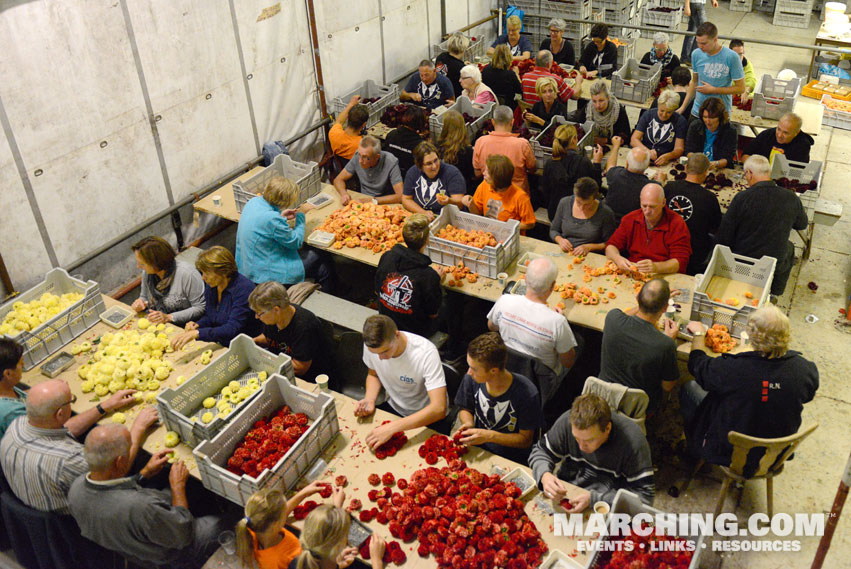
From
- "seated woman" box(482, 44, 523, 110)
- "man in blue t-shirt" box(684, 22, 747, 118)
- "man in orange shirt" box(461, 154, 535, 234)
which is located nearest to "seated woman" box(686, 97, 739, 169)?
"man in blue t-shirt" box(684, 22, 747, 118)

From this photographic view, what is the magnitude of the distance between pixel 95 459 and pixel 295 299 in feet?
7.49

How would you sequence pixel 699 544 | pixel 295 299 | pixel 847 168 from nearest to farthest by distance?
1. pixel 699 544
2. pixel 295 299
3. pixel 847 168

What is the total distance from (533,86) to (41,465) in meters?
6.92

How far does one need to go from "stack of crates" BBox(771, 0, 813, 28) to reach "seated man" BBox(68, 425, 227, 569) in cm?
1529

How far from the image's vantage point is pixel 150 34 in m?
6.02

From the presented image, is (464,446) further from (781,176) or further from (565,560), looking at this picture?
(781,176)

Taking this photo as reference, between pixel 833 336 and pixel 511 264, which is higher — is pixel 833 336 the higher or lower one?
the lower one

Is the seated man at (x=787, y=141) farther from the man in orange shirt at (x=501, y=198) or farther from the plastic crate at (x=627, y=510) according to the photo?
the plastic crate at (x=627, y=510)

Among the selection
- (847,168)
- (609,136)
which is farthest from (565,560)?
(847,168)

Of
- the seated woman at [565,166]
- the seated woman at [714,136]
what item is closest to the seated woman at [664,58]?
the seated woman at [714,136]

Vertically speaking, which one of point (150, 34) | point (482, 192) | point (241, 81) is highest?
point (150, 34)

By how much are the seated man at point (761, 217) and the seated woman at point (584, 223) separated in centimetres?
101

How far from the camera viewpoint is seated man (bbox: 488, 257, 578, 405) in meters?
4.56

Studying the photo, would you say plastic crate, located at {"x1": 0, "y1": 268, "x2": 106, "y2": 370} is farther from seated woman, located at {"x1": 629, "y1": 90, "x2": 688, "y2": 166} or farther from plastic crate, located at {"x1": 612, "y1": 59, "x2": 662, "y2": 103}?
plastic crate, located at {"x1": 612, "y1": 59, "x2": 662, "y2": 103}
